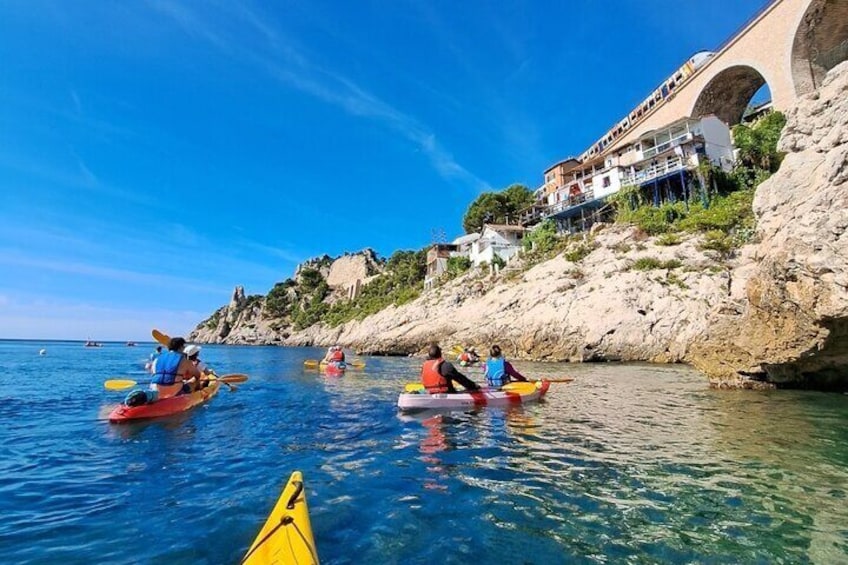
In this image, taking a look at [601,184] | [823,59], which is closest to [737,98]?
[823,59]

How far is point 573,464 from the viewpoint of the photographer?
24.0ft

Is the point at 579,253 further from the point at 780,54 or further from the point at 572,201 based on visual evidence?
the point at 780,54

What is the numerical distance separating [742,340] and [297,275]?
12525cm

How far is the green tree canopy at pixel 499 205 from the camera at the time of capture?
6606 centimetres

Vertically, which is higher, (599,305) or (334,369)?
(599,305)

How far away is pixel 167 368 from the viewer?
1230 centimetres

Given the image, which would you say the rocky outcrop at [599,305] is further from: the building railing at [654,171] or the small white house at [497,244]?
the small white house at [497,244]

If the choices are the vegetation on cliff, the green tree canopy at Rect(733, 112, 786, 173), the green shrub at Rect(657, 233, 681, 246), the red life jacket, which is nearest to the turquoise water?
the red life jacket

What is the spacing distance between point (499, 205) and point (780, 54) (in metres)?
35.5

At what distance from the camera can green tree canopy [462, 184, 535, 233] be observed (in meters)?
66.1

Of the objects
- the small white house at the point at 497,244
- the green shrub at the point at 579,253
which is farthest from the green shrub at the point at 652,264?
the small white house at the point at 497,244

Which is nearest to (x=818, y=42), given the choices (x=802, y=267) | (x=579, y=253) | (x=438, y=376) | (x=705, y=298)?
(x=579, y=253)

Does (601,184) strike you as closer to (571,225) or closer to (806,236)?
(571,225)

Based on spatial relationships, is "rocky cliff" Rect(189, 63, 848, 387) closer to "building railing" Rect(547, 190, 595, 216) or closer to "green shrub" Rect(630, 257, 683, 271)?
"green shrub" Rect(630, 257, 683, 271)
